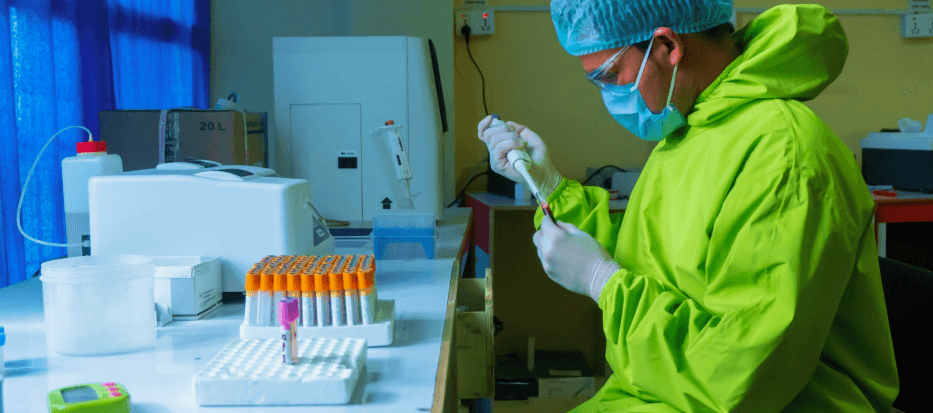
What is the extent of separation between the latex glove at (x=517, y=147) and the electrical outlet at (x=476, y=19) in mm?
→ 1797

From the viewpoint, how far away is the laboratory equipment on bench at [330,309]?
40.6 inches

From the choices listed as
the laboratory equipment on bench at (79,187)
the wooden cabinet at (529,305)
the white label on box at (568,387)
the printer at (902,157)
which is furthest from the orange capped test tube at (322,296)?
the printer at (902,157)

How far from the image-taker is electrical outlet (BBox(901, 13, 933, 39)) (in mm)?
3371

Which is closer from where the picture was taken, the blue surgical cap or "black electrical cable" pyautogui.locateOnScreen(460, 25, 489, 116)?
the blue surgical cap

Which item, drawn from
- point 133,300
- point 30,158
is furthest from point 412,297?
point 30,158

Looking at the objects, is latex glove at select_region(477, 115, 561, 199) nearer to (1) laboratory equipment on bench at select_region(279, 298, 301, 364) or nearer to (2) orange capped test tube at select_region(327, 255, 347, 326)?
(2) orange capped test tube at select_region(327, 255, 347, 326)

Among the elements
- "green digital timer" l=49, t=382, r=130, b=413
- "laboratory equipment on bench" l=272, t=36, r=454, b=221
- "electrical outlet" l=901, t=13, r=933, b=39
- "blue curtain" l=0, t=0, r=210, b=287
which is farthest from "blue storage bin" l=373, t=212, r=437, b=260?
"electrical outlet" l=901, t=13, r=933, b=39

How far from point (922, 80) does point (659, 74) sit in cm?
309

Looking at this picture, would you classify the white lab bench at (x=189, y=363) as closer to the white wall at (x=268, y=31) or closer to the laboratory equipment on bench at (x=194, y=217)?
the laboratory equipment on bench at (x=194, y=217)

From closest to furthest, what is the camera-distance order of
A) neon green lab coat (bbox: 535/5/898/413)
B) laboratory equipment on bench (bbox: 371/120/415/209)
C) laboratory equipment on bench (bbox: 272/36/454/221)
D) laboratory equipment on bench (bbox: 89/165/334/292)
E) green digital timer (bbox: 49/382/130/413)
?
green digital timer (bbox: 49/382/130/413) < neon green lab coat (bbox: 535/5/898/413) < laboratory equipment on bench (bbox: 89/165/334/292) < laboratory equipment on bench (bbox: 371/120/415/209) < laboratory equipment on bench (bbox: 272/36/454/221)

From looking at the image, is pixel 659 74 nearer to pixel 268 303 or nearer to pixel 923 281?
pixel 923 281

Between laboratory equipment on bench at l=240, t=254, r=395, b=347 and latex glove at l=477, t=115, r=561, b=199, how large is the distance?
518mm

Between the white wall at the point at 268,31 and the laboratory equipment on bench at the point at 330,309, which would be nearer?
the laboratory equipment on bench at the point at 330,309

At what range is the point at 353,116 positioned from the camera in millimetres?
2350
